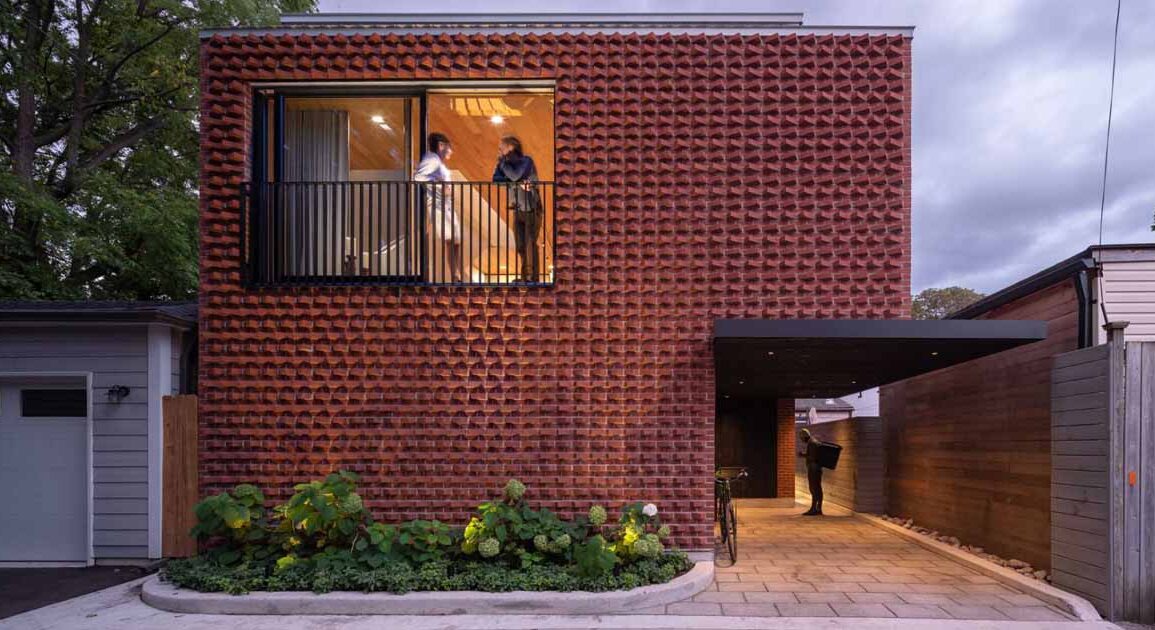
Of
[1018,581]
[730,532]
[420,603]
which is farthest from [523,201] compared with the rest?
[1018,581]

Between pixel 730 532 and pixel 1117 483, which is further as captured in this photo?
pixel 730 532

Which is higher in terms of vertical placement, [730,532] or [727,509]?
[727,509]

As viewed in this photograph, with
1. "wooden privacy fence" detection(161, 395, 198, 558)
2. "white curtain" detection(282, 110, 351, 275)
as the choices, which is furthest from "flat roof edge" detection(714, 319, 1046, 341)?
"wooden privacy fence" detection(161, 395, 198, 558)

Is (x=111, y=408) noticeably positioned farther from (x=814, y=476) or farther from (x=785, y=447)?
(x=785, y=447)

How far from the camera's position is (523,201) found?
24.5 feet

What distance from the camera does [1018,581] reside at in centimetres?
636

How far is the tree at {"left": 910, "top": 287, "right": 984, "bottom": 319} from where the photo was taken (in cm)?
4319

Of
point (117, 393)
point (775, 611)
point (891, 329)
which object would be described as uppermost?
point (891, 329)

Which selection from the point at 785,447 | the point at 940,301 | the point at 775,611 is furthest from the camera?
the point at 940,301

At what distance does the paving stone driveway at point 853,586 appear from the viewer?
5.78 metres

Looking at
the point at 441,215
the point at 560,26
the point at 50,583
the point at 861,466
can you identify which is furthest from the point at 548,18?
the point at 861,466

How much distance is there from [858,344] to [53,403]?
8.87 metres

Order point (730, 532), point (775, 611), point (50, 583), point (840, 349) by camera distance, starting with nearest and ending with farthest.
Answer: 1. point (775, 611)
2. point (50, 583)
3. point (840, 349)
4. point (730, 532)

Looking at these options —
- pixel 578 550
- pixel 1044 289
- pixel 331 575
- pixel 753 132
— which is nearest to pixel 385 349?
pixel 331 575
